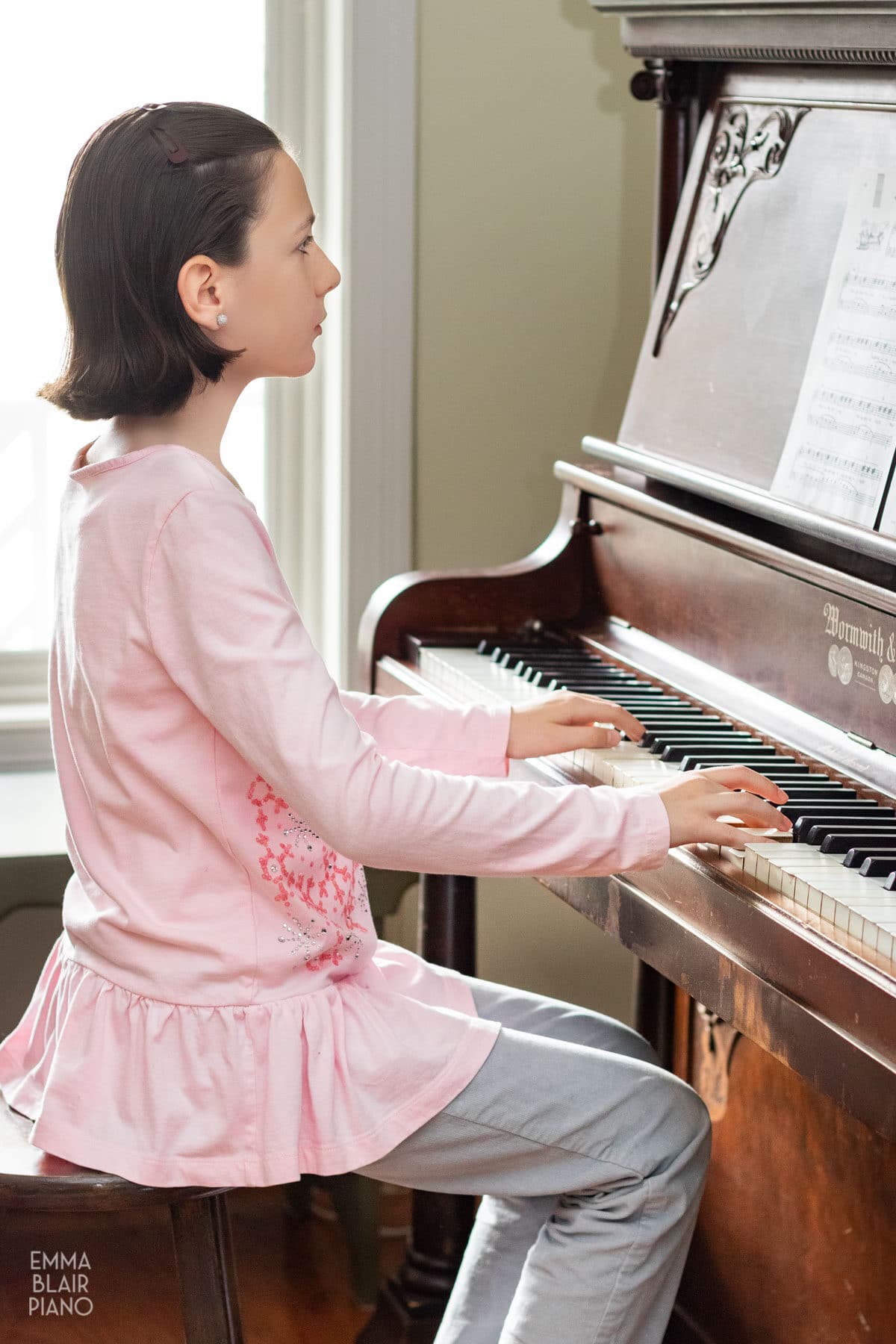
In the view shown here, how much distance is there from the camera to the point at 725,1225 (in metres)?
2.14

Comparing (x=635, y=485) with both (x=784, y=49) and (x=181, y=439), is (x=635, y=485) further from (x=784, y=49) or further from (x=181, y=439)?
(x=181, y=439)

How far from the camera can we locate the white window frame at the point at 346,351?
2494 millimetres

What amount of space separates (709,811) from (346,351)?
4.73ft

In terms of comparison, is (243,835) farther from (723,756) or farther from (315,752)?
(723,756)

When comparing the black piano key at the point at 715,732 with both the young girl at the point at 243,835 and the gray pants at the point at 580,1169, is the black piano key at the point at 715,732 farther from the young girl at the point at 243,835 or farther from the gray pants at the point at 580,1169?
the gray pants at the point at 580,1169

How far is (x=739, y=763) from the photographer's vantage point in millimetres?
1569

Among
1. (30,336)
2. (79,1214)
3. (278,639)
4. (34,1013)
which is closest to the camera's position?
(278,639)

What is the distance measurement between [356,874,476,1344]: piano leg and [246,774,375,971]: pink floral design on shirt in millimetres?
638

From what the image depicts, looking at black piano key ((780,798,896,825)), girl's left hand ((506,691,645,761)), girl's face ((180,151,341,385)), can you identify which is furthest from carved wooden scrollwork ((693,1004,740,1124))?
girl's face ((180,151,341,385))

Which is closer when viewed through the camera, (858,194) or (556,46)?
(858,194)

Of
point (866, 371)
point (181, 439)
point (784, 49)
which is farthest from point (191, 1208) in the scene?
point (784, 49)

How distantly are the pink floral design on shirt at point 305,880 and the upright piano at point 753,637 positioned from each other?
0.87 feet

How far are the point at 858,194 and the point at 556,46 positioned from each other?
1040 mm

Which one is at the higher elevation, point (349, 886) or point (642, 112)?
point (642, 112)
